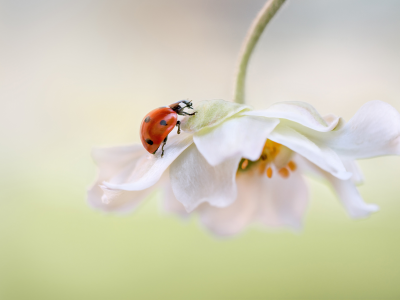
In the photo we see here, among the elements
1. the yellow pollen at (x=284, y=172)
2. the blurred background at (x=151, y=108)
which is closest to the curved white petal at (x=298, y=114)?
the yellow pollen at (x=284, y=172)

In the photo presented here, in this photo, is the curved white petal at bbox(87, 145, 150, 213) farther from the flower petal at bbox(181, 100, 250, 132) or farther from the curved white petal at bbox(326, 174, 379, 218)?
the curved white petal at bbox(326, 174, 379, 218)

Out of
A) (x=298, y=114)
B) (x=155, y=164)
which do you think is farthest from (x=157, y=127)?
(x=298, y=114)

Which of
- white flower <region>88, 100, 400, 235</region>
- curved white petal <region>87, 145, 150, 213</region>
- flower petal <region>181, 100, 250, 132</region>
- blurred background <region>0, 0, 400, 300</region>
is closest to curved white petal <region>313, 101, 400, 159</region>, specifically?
white flower <region>88, 100, 400, 235</region>

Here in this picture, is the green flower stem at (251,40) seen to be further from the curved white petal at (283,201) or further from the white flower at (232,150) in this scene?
the curved white petal at (283,201)

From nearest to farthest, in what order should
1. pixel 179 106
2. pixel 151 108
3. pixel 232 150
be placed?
1. pixel 232 150
2. pixel 179 106
3. pixel 151 108

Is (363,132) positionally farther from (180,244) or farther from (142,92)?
(142,92)

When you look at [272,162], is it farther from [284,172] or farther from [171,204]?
[171,204]
